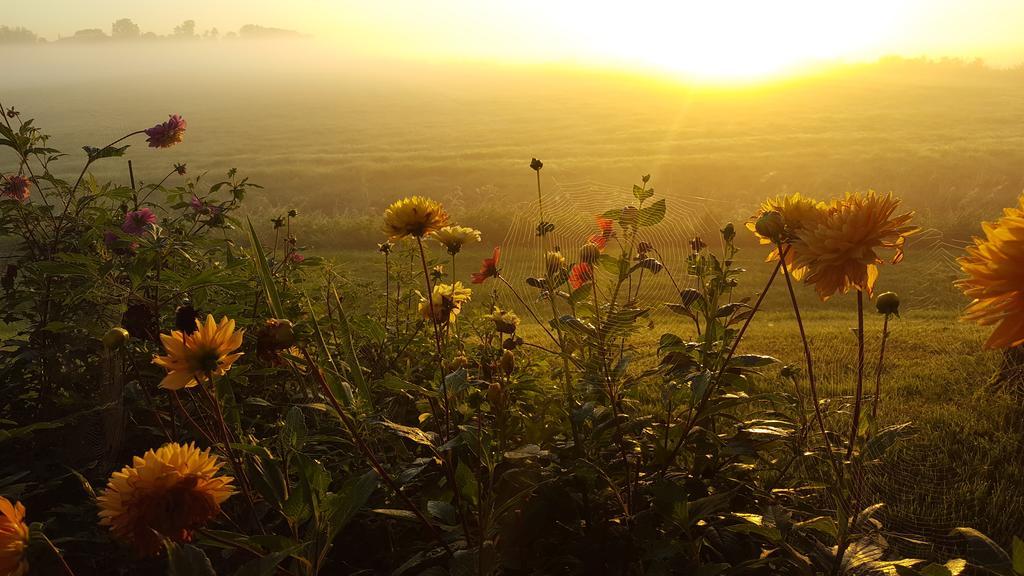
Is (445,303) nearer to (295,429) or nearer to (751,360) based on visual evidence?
(295,429)

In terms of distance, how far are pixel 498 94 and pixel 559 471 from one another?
1777 inches

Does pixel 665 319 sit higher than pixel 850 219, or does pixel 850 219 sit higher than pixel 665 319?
pixel 850 219

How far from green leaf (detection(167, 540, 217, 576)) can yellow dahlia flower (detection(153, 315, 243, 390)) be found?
0.23 meters

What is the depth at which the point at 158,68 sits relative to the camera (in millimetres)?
82188

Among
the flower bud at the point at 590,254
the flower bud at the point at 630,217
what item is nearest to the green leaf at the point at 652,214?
the flower bud at the point at 630,217

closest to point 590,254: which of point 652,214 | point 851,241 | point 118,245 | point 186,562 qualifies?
point 652,214

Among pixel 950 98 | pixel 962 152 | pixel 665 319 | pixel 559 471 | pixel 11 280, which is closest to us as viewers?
pixel 559 471

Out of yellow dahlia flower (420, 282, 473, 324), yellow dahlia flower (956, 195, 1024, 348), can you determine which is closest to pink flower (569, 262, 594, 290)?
yellow dahlia flower (420, 282, 473, 324)

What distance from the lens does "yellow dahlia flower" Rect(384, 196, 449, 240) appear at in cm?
121

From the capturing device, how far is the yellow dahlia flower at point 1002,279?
502mm

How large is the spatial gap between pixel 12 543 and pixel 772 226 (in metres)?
0.92

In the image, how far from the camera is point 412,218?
3.98 ft

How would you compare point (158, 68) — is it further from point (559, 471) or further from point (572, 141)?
point (559, 471)


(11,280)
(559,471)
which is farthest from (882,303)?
(11,280)
